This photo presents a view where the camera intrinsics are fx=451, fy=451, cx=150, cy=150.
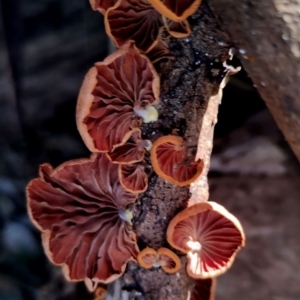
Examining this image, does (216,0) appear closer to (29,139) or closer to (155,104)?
(155,104)

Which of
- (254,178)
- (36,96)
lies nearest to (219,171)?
(254,178)

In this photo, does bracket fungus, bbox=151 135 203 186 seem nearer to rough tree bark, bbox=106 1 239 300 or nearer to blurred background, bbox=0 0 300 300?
rough tree bark, bbox=106 1 239 300

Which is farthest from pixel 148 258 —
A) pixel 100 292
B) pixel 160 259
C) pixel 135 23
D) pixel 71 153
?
pixel 71 153

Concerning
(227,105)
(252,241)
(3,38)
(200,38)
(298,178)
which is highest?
(200,38)

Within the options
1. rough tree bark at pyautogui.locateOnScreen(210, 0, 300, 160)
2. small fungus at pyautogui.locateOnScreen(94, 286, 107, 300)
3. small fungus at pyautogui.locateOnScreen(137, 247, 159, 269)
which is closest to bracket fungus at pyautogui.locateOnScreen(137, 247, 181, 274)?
small fungus at pyautogui.locateOnScreen(137, 247, 159, 269)

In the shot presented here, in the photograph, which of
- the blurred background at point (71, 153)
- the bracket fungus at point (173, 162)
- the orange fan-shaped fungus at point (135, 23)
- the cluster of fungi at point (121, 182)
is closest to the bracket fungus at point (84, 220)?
the cluster of fungi at point (121, 182)
